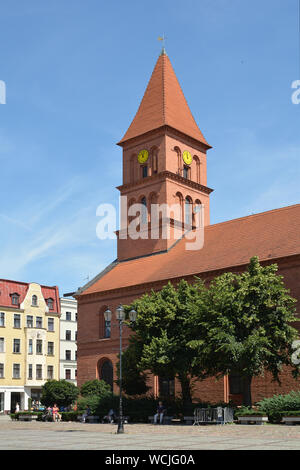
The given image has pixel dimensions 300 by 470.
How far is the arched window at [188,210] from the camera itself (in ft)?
183

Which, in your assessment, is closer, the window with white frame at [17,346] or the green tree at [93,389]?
the green tree at [93,389]

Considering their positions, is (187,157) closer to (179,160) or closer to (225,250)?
(179,160)

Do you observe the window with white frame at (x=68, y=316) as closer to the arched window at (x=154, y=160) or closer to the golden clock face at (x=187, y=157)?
the arched window at (x=154, y=160)

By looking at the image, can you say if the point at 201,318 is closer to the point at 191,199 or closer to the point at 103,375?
the point at 103,375

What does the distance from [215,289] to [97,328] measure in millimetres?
20335

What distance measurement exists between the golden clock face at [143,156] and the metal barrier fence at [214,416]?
32.0 m

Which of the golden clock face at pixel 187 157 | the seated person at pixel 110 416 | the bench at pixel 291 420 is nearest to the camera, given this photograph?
the bench at pixel 291 420

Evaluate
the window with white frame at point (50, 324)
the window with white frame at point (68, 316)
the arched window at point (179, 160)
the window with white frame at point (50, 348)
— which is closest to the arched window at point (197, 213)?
the arched window at point (179, 160)

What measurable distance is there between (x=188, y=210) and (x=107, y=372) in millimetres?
17778

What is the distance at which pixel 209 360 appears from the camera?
31.8m

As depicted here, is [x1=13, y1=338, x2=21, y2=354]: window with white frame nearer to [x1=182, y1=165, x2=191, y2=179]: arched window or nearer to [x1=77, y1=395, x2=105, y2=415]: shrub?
[x1=77, y1=395, x2=105, y2=415]: shrub

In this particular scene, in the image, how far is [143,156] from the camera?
5791cm

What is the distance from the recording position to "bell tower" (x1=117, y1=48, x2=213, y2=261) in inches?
2137

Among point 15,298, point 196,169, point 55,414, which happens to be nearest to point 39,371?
point 15,298
